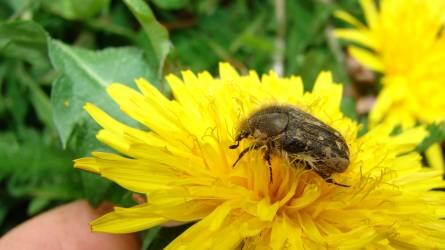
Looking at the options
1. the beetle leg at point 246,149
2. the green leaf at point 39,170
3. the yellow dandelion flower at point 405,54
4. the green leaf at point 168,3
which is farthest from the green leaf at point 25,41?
the yellow dandelion flower at point 405,54

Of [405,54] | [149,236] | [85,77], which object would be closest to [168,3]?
[85,77]

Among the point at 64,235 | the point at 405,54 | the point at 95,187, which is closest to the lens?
the point at 64,235

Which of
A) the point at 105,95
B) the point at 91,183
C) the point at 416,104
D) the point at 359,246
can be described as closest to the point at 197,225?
the point at 359,246

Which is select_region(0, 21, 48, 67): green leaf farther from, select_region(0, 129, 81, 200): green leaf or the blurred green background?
select_region(0, 129, 81, 200): green leaf

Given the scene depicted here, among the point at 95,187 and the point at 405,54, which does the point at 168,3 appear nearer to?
the point at 95,187

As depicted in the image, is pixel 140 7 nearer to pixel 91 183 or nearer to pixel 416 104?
pixel 91 183

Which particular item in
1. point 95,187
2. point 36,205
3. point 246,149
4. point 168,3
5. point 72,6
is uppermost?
point 246,149

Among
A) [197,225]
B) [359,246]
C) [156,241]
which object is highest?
[359,246]
